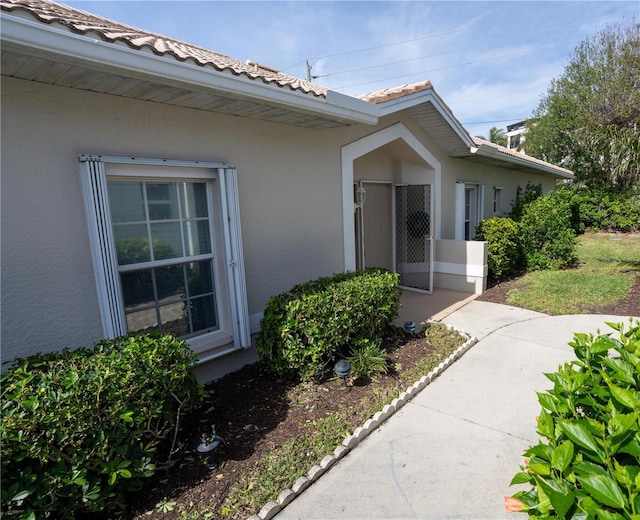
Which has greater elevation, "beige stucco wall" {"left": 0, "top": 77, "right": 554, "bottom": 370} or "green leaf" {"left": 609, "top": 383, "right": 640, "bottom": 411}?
"beige stucco wall" {"left": 0, "top": 77, "right": 554, "bottom": 370}

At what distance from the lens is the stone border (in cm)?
235

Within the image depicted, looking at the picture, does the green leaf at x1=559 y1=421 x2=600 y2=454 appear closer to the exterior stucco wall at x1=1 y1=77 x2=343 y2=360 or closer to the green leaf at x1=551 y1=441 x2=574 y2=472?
the green leaf at x1=551 y1=441 x2=574 y2=472

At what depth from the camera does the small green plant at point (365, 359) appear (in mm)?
3951

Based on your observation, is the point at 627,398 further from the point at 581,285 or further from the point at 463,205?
the point at 463,205

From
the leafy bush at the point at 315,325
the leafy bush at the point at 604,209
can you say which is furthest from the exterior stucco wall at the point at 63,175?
the leafy bush at the point at 604,209

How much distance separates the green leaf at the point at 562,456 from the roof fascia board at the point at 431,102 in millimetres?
4805

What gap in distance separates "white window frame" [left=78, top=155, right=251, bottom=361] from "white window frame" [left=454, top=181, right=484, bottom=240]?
6530 mm

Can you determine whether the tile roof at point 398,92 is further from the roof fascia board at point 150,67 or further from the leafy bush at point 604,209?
the leafy bush at point 604,209

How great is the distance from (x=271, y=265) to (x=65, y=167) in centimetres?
250

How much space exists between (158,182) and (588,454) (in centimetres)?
401

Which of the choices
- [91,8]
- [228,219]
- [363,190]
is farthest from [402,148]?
[91,8]

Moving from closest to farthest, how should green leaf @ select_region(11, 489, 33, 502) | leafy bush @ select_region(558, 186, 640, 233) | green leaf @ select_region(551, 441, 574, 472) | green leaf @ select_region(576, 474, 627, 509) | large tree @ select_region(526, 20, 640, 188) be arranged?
green leaf @ select_region(576, 474, 627, 509) → green leaf @ select_region(551, 441, 574, 472) → green leaf @ select_region(11, 489, 33, 502) → large tree @ select_region(526, 20, 640, 188) → leafy bush @ select_region(558, 186, 640, 233)

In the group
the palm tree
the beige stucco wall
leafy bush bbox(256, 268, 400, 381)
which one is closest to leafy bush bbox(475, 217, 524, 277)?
the beige stucco wall

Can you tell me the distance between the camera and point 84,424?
Result: 2145 mm
